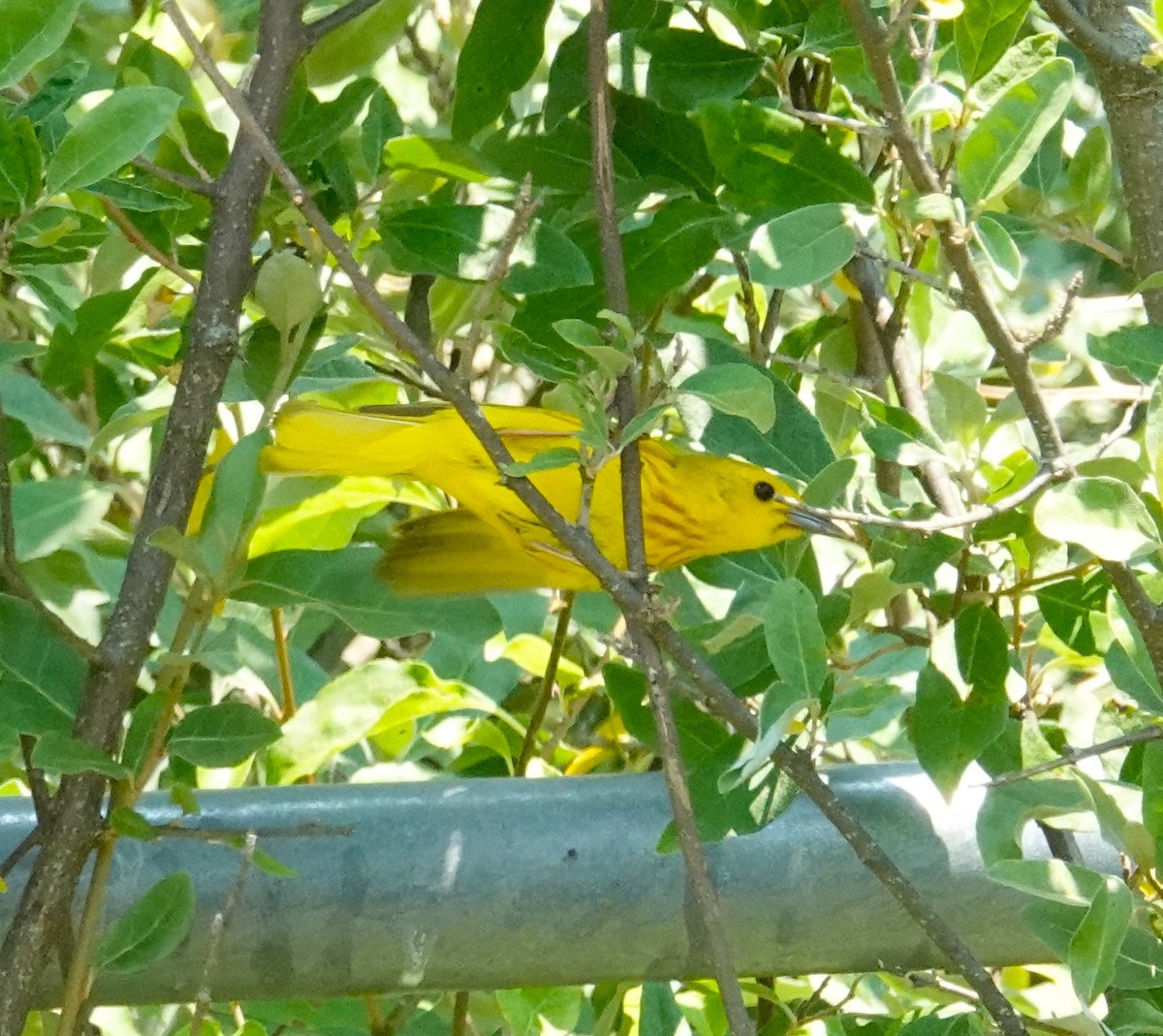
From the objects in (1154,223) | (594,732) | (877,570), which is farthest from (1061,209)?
(594,732)

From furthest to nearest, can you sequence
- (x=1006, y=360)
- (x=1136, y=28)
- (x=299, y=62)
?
(x=299, y=62)
(x=1136, y=28)
(x=1006, y=360)

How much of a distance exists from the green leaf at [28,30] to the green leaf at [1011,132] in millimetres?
604

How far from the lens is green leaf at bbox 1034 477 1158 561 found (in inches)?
36.8

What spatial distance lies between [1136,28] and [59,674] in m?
0.90

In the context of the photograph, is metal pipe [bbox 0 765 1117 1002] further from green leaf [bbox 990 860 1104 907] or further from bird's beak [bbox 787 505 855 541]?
bird's beak [bbox 787 505 855 541]

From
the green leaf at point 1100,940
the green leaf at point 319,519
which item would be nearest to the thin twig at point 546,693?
the green leaf at point 319,519

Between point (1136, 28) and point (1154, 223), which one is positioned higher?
point (1136, 28)

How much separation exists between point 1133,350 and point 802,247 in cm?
26

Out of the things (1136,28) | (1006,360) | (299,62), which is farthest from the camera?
(299,62)

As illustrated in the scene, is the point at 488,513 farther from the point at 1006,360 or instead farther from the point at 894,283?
the point at 1006,360

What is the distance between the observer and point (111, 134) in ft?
3.42

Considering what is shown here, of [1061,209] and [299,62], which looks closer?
[299,62]

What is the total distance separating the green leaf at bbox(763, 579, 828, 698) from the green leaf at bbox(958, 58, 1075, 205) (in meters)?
0.29

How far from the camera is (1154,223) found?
1.15m
